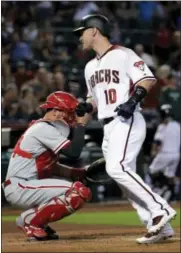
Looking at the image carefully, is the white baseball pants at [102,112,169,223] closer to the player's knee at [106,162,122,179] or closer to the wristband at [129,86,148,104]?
the player's knee at [106,162,122,179]

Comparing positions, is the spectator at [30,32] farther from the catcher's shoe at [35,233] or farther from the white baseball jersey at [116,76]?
the catcher's shoe at [35,233]

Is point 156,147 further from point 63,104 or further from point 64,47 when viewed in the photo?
point 63,104

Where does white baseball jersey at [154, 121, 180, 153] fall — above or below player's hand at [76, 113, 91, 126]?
below

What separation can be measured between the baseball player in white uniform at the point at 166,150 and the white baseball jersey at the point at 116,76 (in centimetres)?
845

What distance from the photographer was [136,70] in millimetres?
7781

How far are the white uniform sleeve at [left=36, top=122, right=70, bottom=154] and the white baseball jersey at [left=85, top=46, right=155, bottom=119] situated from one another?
0.44 m

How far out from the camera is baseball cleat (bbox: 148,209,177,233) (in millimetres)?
7512

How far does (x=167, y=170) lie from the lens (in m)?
16.8

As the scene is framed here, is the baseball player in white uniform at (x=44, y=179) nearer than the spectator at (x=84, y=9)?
Yes

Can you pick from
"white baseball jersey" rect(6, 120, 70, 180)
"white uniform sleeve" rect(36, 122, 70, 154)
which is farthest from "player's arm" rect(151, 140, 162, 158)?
"white uniform sleeve" rect(36, 122, 70, 154)

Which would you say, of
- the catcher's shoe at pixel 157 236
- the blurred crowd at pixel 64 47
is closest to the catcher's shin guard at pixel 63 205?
the catcher's shoe at pixel 157 236

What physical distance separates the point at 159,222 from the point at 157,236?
131 mm

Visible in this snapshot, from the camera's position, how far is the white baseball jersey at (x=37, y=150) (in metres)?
7.70

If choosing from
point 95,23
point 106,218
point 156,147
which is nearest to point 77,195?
point 95,23
